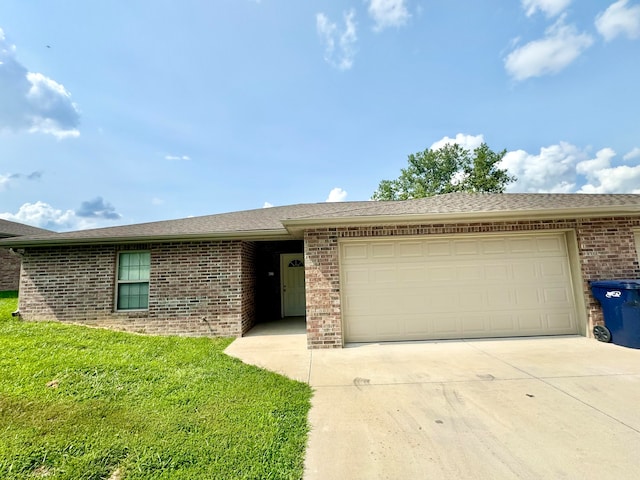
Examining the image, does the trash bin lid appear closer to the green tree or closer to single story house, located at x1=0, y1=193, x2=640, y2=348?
single story house, located at x1=0, y1=193, x2=640, y2=348

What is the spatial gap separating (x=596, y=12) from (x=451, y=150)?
2065cm

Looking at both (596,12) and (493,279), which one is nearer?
(493,279)

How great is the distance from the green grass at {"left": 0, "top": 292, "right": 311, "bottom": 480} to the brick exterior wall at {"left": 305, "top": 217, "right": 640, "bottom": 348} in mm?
1823

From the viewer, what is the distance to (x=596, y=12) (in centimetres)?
710

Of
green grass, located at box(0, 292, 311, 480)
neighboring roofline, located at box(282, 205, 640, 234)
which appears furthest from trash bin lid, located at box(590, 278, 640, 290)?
green grass, located at box(0, 292, 311, 480)

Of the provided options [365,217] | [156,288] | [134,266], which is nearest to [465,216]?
[365,217]

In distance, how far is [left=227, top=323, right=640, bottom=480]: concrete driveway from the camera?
2.20 metres

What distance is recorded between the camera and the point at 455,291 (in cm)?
610

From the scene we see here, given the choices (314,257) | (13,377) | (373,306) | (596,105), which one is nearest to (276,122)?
(314,257)

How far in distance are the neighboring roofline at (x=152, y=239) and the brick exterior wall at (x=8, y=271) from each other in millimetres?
10688

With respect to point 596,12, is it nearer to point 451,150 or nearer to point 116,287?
point 116,287

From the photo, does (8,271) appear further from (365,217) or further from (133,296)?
(365,217)

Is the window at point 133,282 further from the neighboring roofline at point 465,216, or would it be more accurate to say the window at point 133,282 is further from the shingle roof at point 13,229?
the shingle roof at point 13,229

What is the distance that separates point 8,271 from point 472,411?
827 inches
